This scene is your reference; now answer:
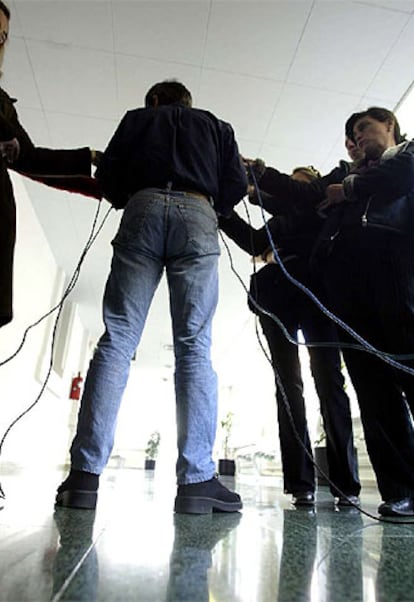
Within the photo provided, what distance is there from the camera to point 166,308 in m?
6.27

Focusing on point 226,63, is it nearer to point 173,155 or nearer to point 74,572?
point 173,155

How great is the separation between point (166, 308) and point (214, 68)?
13.1 ft

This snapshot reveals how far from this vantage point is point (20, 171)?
1.33 m

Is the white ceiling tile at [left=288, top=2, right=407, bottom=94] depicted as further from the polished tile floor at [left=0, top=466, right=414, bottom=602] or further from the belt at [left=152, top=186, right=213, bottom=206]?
the polished tile floor at [left=0, top=466, right=414, bottom=602]

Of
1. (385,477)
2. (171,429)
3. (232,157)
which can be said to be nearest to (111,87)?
(232,157)

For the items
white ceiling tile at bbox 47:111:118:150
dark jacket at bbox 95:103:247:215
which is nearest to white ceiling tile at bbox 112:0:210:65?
white ceiling tile at bbox 47:111:118:150

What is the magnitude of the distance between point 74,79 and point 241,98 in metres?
0.99

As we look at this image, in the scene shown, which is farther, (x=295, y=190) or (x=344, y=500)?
(x=295, y=190)

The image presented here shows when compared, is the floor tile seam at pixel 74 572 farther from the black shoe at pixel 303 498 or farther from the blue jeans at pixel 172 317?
the black shoe at pixel 303 498

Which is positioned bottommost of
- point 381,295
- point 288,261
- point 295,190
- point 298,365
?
point 298,365

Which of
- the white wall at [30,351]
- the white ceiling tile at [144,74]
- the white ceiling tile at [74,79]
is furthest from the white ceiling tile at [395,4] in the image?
the white wall at [30,351]

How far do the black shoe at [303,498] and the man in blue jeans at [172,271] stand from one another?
42cm

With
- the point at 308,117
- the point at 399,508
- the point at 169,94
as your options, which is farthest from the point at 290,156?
the point at 399,508

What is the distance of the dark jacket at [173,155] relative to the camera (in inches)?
51.2
